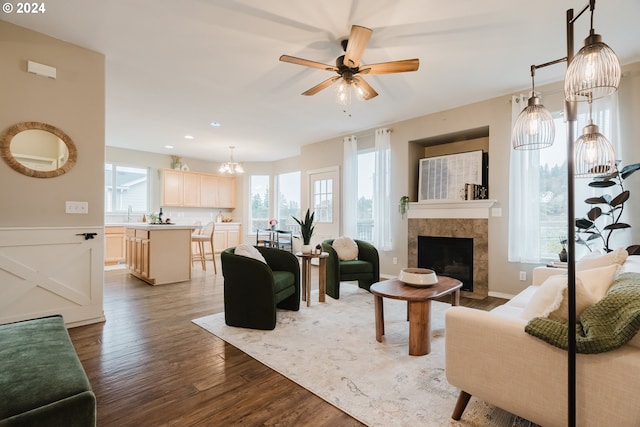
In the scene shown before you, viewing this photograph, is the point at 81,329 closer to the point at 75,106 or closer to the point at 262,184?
the point at 75,106

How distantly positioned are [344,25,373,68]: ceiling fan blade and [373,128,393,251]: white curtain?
2690mm

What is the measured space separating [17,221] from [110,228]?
161 inches

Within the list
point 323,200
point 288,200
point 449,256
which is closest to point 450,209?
point 449,256

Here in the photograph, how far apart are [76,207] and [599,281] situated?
3.99 metres

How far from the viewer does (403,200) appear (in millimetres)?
4941

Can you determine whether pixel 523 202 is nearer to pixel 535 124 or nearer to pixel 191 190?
pixel 535 124

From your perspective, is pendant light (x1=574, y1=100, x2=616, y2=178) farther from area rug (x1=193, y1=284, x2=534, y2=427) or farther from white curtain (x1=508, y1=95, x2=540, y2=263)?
area rug (x1=193, y1=284, x2=534, y2=427)

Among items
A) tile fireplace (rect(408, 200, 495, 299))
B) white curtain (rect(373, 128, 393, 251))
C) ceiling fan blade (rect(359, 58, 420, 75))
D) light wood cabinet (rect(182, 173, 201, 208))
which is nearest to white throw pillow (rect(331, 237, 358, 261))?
white curtain (rect(373, 128, 393, 251))

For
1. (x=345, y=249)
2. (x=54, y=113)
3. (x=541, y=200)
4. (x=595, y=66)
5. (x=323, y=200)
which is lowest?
(x=345, y=249)

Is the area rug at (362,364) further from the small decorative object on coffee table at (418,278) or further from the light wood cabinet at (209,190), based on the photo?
the light wood cabinet at (209,190)

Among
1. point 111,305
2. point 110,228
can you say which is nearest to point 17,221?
point 111,305

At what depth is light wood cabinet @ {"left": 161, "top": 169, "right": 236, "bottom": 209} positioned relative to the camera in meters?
7.47

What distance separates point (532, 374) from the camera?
1.30 metres

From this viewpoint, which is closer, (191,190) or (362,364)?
(362,364)
